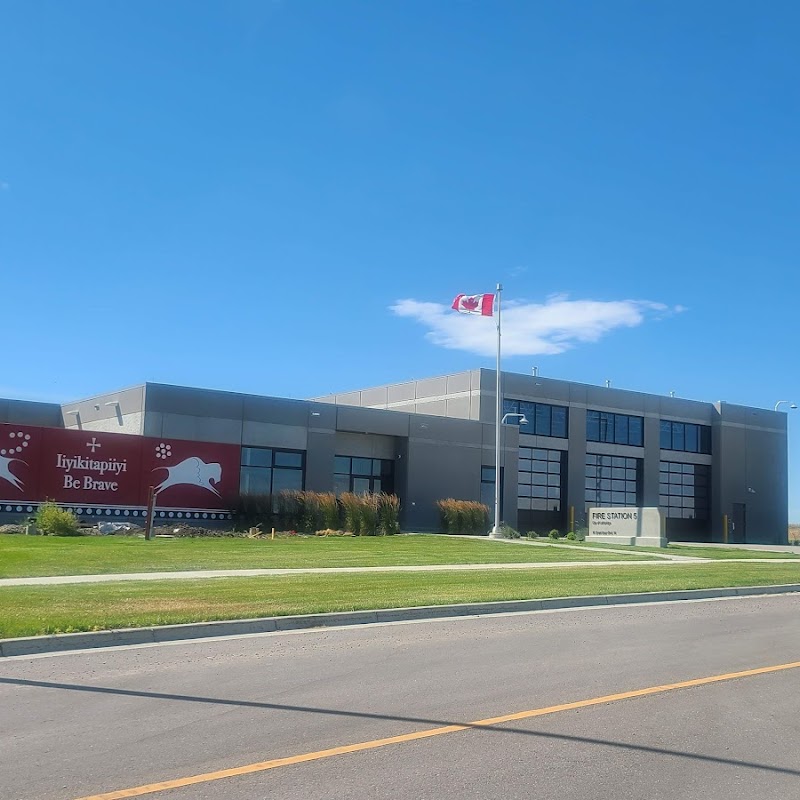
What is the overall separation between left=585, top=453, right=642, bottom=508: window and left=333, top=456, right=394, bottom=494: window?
559 inches

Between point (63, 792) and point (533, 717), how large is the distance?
3647mm

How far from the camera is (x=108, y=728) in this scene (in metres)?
7.17

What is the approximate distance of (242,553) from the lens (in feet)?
85.6

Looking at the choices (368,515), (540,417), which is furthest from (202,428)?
(540,417)

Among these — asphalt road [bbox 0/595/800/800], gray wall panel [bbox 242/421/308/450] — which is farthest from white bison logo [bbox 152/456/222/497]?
asphalt road [bbox 0/595/800/800]

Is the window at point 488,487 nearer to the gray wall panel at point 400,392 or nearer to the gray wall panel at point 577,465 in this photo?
the gray wall panel at point 577,465

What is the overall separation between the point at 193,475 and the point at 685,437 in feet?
108

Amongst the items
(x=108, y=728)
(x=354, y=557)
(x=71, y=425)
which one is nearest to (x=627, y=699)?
(x=108, y=728)

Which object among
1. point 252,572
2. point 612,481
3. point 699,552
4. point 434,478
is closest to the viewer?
point 252,572

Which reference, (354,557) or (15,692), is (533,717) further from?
(354,557)

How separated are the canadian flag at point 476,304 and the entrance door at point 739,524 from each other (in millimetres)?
27649

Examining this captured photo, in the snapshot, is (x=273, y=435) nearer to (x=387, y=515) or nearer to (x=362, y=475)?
(x=362, y=475)

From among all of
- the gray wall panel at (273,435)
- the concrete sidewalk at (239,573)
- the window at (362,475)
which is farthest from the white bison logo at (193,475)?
the concrete sidewalk at (239,573)

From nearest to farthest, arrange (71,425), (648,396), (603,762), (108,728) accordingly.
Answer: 1. (603,762)
2. (108,728)
3. (71,425)
4. (648,396)
